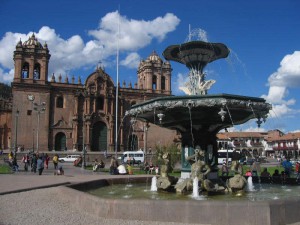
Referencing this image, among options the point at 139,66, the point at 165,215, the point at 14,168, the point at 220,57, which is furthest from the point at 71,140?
the point at 165,215

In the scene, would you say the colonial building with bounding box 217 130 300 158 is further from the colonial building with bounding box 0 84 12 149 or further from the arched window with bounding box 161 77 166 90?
the colonial building with bounding box 0 84 12 149

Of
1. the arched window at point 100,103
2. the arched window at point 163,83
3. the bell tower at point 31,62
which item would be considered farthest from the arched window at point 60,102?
the arched window at point 163,83

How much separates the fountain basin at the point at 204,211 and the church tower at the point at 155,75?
4705cm

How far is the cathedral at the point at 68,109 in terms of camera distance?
149ft

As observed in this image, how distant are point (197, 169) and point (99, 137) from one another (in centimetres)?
4137

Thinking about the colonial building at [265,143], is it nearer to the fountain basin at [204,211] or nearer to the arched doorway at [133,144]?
the arched doorway at [133,144]

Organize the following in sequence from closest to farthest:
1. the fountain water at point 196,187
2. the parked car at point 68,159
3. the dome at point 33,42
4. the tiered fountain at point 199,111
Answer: the fountain water at point 196,187 < the tiered fountain at point 199,111 < the parked car at point 68,159 < the dome at point 33,42

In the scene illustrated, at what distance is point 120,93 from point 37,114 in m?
12.3

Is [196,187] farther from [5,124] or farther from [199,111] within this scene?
[5,124]

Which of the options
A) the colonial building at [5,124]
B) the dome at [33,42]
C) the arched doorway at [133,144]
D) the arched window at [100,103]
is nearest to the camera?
the dome at [33,42]

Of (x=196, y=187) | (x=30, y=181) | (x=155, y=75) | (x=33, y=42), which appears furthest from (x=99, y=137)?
(x=196, y=187)

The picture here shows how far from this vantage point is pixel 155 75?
5491 cm

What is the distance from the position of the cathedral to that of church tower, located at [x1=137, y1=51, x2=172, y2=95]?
0.58 ft

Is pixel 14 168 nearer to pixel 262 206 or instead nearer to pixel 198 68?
pixel 198 68
